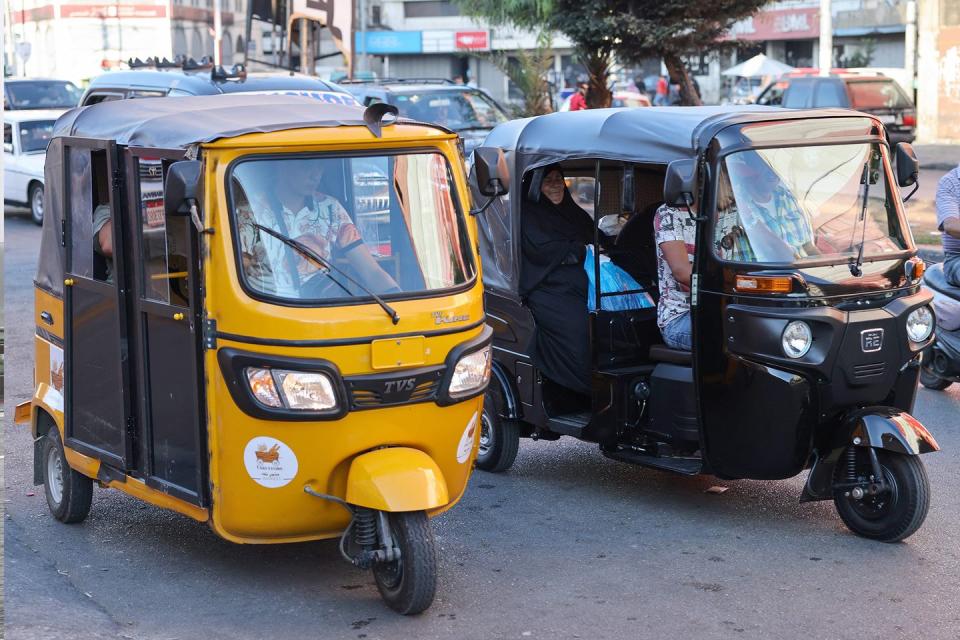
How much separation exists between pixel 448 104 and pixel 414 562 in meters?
13.2

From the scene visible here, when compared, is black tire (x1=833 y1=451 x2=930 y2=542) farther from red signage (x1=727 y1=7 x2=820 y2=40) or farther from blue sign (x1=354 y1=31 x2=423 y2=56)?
blue sign (x1=354 y1=31 x2=423 y2=56)

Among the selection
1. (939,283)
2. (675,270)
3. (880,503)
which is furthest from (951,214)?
(880,503)

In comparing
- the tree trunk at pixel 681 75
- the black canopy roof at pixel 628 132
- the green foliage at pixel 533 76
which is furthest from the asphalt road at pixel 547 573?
the green foliage at pixel 533 76

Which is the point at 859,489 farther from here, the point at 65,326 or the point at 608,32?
the point at 608,32

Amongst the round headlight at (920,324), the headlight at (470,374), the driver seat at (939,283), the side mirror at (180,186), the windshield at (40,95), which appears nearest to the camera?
the side mirror at (180,186)

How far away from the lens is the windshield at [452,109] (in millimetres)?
17172

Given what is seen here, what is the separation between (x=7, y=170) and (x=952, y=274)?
14926mm

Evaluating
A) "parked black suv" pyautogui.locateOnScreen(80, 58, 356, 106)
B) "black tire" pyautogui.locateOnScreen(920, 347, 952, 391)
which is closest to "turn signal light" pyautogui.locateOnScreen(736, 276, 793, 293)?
"black tire" pyautogui.locateOnScreen(920, 347, 952, 391)

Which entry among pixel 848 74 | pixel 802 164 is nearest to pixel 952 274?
pixel 802 164

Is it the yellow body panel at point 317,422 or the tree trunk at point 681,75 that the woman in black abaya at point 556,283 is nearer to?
the yellow body panel at point 317,422

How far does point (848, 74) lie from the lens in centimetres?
2656

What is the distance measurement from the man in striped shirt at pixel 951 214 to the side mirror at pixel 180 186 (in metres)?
5.65

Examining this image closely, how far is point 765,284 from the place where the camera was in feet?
19.1

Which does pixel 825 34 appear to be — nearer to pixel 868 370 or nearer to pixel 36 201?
pixel 36 201
